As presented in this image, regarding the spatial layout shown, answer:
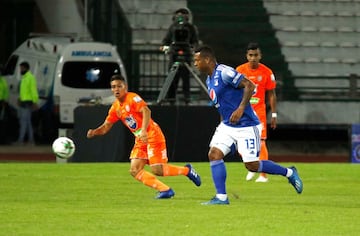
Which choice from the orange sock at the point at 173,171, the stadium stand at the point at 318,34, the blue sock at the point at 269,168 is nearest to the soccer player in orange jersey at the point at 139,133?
the orange sock at the point at 173,171

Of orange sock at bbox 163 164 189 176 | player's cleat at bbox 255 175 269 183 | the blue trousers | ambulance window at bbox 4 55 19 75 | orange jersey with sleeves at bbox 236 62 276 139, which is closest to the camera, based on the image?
orange sock at bbox 163 164 189 176

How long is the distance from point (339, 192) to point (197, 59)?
4049mm

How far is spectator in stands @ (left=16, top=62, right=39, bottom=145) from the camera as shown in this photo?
110 feet

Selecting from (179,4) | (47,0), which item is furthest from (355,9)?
(47,0)

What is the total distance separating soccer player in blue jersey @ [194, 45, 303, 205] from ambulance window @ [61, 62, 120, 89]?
19225mm

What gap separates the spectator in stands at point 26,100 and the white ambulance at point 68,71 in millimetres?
608

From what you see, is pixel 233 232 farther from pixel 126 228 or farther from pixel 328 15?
pixel 328 15

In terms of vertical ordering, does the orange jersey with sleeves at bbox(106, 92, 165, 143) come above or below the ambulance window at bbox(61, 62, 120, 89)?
above

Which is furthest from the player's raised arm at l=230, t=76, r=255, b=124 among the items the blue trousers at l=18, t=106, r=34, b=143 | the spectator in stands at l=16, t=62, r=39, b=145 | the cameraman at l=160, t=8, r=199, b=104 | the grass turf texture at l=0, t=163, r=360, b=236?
the blue trousers at l=18, t=106, r=34, b=143

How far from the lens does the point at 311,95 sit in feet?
112

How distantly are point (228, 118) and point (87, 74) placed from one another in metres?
19.8

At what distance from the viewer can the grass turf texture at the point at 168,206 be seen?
12.8 m

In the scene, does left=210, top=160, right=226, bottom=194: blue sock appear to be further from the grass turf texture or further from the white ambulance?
the white ambulance

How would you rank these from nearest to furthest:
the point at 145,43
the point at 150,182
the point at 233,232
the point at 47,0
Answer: the point at 233,232 < the point at 150,182 < the point at 145,43 < the point at 47,0
